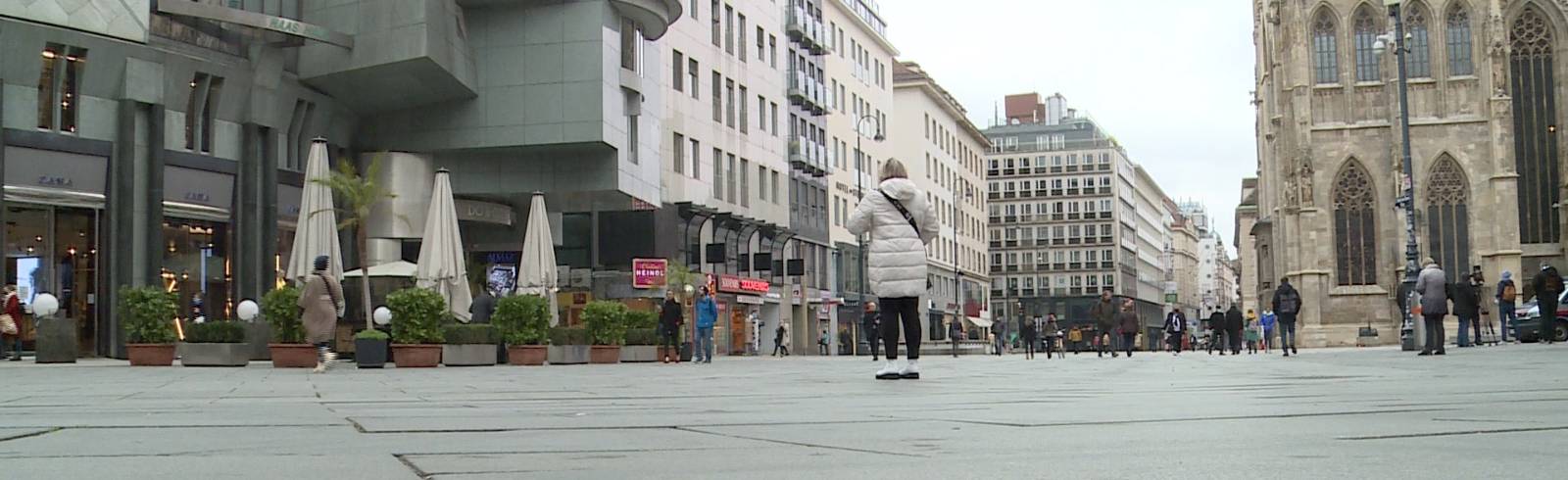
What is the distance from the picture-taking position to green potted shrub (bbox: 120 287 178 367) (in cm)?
2412

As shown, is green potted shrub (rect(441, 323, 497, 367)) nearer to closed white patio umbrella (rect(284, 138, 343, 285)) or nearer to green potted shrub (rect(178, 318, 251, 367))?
closed white patio umbrella (rect(284, 138, 343, 285))

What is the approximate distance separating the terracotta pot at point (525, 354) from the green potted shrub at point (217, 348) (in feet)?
15.2

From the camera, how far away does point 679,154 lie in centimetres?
5216

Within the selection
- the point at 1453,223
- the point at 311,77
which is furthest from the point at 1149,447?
the point at 1453,223

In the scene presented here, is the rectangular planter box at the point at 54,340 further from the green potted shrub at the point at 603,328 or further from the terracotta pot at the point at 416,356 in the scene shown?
the green potted shrub at the point at 603,328

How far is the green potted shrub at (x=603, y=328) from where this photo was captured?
1162 inches

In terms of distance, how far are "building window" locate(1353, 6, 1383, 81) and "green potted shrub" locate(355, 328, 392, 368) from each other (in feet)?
181

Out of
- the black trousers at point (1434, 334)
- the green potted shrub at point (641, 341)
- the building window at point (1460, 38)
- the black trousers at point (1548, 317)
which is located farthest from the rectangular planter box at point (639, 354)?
the building window at point (1460, 38)

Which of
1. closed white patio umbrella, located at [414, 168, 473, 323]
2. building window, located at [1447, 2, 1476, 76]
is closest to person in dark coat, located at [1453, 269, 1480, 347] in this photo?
closed white patio umbrella, located at [414, 168, 473, 323]

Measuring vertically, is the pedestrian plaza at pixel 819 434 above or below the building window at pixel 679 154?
below

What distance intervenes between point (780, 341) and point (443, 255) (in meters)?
30.8

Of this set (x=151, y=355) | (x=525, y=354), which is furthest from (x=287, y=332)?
(x=525, y=354)

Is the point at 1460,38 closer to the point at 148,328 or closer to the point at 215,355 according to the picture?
the point at 215,355

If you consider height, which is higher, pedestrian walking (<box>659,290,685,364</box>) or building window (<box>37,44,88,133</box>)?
building window (<box>37,44,88,133</box>)
